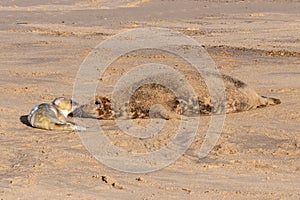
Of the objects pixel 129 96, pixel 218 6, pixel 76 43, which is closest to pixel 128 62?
pixel 76 43

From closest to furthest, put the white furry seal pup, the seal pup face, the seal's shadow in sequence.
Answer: the white furry seal pup
the seal's shadow
the seal pup face

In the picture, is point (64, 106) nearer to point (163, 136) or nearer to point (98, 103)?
point (98, 103)

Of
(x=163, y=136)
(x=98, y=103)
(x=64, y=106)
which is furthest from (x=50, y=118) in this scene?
(x=163, y=136)

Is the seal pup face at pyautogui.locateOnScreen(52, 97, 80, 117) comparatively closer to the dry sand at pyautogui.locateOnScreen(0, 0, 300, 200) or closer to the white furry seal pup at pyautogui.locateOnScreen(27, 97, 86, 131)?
the white furry seal pup at pyautogui.locateOnScreen(27, 97, 86, 131)

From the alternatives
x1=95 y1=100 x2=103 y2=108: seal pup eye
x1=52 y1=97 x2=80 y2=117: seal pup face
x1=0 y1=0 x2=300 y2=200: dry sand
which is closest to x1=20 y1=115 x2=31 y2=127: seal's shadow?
x1=0 y1=0 x2=300 y2=200: dry sand

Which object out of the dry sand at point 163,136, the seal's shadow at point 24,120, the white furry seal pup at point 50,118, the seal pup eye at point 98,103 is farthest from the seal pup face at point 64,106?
the dry sand at point 163,136

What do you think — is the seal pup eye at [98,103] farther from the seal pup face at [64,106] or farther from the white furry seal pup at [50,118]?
the white furry seal pup at [50,118]

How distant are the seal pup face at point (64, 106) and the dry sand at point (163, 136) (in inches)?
18.3

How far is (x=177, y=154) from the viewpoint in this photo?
260 inches

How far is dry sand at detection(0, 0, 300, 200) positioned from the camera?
5.57 meters

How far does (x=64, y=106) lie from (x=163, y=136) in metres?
1.35

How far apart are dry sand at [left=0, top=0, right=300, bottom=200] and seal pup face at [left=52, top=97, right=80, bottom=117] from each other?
47 centimetres

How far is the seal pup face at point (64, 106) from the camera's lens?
8031 millimetres

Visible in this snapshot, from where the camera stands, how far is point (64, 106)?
8.06 meters
